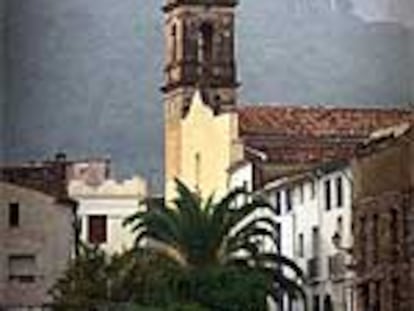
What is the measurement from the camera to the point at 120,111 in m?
6.48

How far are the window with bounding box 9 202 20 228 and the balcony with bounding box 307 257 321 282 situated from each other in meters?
0.98

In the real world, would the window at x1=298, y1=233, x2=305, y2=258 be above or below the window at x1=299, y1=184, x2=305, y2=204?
below

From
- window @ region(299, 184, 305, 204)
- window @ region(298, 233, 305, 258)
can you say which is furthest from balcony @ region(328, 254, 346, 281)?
window @ region(299, 184, 305, 204)

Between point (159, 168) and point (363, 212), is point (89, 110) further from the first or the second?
point (363, 212)

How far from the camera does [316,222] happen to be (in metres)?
6.89

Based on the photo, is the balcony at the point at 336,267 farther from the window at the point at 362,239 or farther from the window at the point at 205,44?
the window at the point at 205,44

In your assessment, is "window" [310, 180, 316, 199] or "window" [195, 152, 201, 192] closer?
"window" [195, 152, 201, 192]

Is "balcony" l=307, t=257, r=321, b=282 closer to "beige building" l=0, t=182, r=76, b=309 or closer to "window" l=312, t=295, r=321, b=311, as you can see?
"window" l=312, t=295, r=321, b=311

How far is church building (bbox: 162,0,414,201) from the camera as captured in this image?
6.63 metres

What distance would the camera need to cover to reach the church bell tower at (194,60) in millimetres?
6633

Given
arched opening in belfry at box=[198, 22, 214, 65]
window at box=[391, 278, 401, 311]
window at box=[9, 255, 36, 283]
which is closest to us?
window at box=[9, 255, 36, 283]

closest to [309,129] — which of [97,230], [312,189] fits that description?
[312,189]

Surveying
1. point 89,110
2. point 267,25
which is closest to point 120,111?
point 89,110

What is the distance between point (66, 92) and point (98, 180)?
10.8 inches
